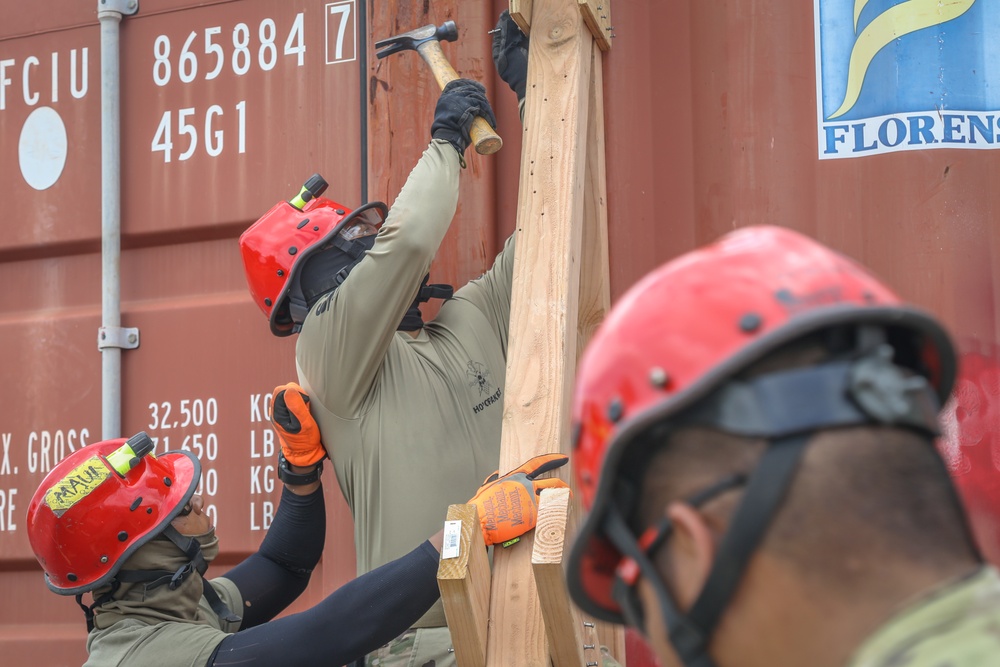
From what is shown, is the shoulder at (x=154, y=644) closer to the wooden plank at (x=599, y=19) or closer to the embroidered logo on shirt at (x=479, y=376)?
the embroidered logo on shirt at (x=479, y=376)

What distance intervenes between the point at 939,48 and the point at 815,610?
221 cm

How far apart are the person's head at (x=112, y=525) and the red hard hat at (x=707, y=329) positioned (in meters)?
1.94

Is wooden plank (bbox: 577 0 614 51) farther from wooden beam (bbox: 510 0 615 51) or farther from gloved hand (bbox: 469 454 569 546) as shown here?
gloved hand (bbox: 469 454 569 546)

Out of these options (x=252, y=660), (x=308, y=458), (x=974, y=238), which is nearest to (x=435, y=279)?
(x=308, y=458)

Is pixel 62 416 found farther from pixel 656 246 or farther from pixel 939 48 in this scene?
pixel 939 48

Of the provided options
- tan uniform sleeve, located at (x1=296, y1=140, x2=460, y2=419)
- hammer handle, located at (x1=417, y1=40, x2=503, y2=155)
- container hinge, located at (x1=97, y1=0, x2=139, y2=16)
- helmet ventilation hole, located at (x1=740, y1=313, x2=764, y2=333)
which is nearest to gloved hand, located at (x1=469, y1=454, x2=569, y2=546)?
tan uniform sleeve, located at (x1=296, y1=140, x2=460, y2=419)

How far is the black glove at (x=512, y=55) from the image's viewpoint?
10.0ft

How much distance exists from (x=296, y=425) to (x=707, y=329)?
199 cm

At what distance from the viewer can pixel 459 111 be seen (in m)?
2.93

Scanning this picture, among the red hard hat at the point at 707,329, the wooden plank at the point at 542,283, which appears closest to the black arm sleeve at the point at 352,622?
the wooden plank at the point at 542,283

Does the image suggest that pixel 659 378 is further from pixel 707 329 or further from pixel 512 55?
pixel 512 55

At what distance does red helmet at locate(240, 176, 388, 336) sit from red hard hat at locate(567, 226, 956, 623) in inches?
78.0

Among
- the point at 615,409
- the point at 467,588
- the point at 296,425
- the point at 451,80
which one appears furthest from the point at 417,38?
the point at 615,409

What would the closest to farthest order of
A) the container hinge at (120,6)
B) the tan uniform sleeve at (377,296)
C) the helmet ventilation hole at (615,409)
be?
1. the helmet ventilation hole at (615,409)
2. the tan uniform sleeve at (377,296)
3. the container hinge at (120,6)
